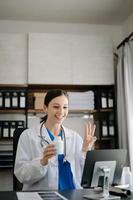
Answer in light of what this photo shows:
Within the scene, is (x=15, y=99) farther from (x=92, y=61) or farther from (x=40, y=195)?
(x=40, y=195)

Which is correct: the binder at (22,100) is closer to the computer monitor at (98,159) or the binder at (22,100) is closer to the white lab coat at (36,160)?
the white lab coat at (36,160)

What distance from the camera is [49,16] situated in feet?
12.4

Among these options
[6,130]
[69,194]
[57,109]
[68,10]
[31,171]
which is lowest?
[69,194]

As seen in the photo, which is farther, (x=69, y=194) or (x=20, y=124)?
(x=20, y=124)

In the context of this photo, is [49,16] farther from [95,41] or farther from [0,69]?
[0,69]

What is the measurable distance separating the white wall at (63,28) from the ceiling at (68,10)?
75 millimetres

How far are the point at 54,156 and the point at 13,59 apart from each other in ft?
6.35

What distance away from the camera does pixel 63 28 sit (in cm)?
401

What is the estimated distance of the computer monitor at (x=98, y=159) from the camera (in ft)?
5.31

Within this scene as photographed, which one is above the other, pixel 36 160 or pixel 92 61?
pixel 92 61

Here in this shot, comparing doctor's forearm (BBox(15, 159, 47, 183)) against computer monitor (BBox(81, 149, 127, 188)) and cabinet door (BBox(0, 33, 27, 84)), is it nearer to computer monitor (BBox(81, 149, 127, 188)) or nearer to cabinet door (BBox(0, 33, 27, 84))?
computer monitor (BBox(81, 149, 127, 188))

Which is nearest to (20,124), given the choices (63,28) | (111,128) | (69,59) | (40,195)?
(69,59)

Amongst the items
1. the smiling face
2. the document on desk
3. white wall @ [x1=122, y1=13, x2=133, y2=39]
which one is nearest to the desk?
the document on desk

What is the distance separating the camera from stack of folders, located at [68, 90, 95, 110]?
3.60 m
